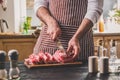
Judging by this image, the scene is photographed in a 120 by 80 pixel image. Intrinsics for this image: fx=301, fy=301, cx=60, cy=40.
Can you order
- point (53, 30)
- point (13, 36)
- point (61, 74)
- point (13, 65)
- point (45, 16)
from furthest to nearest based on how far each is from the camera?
point (13, 36), point (45, 16), point (53, 30), point (61, 74), point (13, 65)

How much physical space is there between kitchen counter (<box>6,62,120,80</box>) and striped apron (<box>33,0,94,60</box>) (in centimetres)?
30

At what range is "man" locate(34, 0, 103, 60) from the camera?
1.88 m

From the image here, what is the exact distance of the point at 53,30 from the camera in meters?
1.83

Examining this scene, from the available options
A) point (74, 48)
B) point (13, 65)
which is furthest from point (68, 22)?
point (13, 65)

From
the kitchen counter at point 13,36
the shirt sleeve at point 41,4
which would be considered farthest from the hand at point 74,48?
the kitchen counter at point 13,36

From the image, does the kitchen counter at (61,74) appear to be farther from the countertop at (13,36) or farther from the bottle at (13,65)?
the countertop at (13,36)

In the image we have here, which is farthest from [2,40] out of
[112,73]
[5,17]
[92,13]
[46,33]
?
[112,73]

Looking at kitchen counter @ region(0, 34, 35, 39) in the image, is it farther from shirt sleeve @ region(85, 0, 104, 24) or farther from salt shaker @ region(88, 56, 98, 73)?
salt shaker @ region(88, 56, 98, 73)

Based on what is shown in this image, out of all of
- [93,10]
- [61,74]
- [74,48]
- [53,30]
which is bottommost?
[61,74]

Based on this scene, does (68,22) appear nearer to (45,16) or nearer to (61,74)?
(45,16)

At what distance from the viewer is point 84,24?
1.82 metres

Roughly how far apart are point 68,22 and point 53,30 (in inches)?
7.7

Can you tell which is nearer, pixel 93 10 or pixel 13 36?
pixel 93 10

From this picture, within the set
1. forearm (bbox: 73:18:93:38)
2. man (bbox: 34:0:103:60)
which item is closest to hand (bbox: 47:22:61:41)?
man (bbox: 34:0:103:60)
